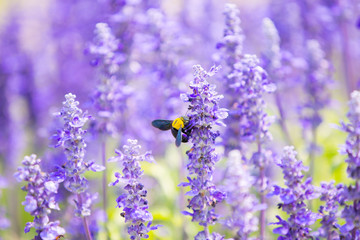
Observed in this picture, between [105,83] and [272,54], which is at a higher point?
[272,54]

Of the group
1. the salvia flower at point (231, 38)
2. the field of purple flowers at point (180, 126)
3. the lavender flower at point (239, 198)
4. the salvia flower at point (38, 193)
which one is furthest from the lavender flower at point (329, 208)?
the salvia flower at point (38, 193)

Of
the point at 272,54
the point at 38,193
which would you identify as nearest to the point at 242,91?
the point at 272,54

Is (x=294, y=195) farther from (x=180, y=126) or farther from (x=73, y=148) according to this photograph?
(x=73, y=148)

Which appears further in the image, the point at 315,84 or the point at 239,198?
the point at 315,84

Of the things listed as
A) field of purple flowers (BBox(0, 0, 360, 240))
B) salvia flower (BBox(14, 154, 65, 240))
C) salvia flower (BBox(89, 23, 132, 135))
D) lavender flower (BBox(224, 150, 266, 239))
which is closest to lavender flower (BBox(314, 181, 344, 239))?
field of purple flowers (BBox(0, 0, 360, 240))

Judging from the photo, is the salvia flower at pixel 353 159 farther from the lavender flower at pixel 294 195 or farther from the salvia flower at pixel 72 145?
the salvia flower at pixel 72 145

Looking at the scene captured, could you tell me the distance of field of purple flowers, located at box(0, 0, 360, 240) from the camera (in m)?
3.41

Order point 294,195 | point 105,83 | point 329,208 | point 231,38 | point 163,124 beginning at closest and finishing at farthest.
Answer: point 294,195 → point 329,208 → point 163,124 → point 231,38 → point 105,83

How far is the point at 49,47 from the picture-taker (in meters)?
10.3

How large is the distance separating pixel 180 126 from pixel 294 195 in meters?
0.93

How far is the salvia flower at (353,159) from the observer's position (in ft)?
10.4

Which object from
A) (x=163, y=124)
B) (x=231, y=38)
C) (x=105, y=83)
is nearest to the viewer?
(x=163, y=124)

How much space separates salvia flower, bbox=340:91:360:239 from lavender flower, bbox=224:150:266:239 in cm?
59

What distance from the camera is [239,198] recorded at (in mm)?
3188
